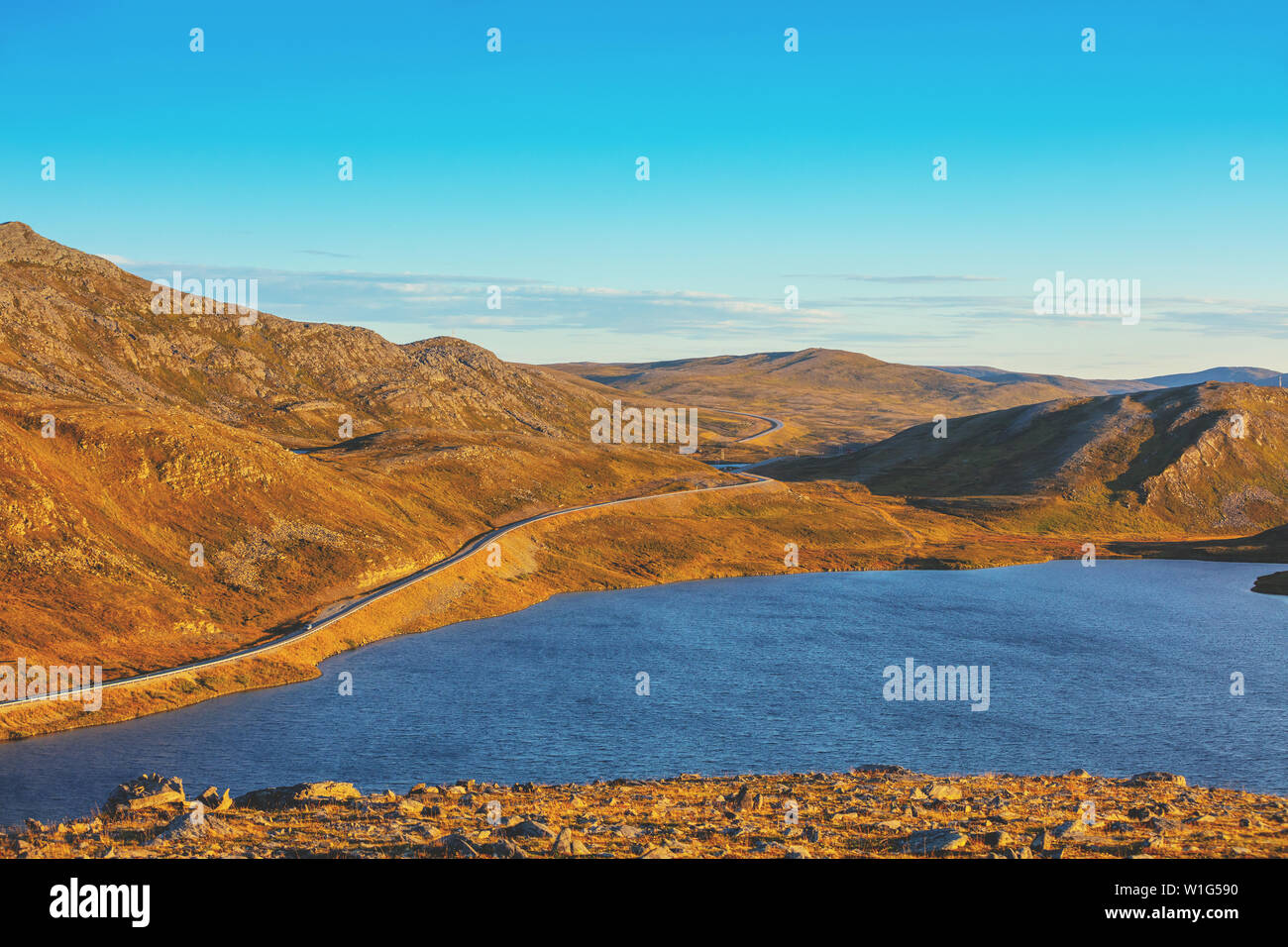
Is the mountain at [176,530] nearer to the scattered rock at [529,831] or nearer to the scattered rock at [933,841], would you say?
the scattered rock at [529,831]

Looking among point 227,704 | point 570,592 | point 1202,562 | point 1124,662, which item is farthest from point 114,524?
point 1202,562

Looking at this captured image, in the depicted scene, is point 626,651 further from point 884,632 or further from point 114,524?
point 114,524

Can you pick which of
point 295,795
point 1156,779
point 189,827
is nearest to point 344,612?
point 295,795

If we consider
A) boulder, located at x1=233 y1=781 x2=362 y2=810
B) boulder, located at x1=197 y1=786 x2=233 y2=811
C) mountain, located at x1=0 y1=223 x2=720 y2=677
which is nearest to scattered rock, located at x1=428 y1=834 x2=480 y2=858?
boulder, located at x1=233 y1=781 x2=362 y2=810

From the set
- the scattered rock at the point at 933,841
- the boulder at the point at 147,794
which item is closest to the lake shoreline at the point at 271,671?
the boulder at the point at 147,794
